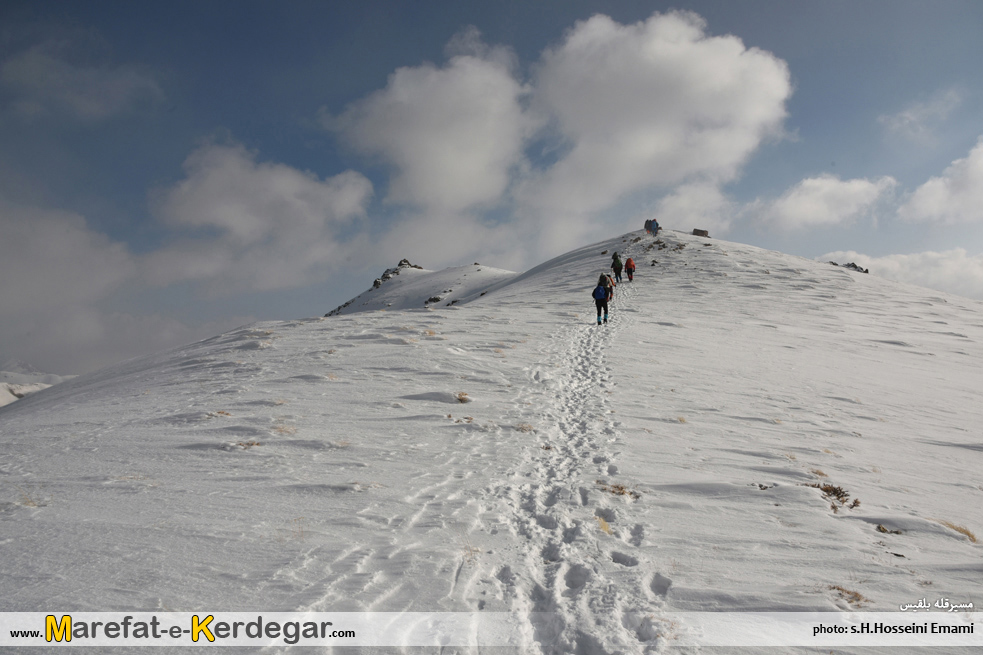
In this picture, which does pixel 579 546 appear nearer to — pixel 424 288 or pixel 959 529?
pixel 959 529

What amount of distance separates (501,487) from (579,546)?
4.37ft

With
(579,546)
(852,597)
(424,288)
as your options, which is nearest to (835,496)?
(852,597)

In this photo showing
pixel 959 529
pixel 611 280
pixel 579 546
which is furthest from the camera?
pixel 611 280

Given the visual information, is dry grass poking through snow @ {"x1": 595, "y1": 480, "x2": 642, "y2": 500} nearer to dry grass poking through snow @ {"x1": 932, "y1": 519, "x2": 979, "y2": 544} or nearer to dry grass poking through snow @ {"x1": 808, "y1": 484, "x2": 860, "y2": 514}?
dry grass poking through snow @ {"x1": 808, "y1": 484, "x2": 860, "y2": 514}

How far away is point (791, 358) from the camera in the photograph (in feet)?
41.8

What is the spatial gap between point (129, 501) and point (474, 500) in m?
3.38

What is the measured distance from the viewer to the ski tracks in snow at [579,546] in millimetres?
3117

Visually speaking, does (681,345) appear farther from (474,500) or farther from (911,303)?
(911,303)

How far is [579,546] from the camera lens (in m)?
4.09

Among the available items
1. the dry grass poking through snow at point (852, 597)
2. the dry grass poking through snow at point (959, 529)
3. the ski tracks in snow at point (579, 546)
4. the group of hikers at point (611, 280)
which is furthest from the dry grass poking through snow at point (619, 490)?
the group of hikers at point (611, 280)

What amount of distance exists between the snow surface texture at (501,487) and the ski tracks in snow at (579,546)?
23 mm

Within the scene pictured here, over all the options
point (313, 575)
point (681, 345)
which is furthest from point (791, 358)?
point (313, 575)

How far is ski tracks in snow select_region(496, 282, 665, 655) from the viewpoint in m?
3.12

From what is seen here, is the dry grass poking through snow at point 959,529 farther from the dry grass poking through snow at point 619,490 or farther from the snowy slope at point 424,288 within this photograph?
the snowy slope at point 424,288
